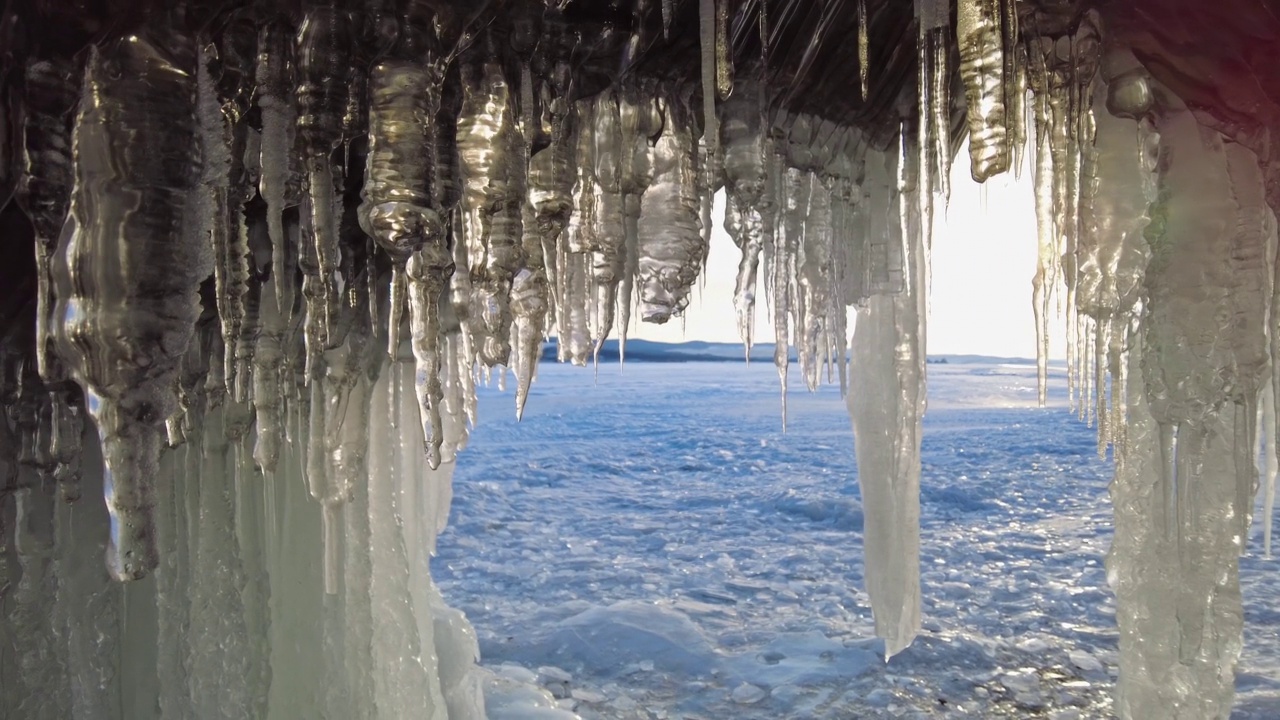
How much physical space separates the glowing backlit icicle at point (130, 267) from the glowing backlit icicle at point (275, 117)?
22 cm

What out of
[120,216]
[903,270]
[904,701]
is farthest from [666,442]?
[120,216]

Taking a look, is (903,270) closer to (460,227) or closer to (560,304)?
(560,304)

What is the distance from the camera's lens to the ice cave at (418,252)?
4.52ft

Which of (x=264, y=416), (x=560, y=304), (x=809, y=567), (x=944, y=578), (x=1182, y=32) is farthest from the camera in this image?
(x=809, y=567)

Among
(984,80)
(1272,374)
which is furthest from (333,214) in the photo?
(1272,374)

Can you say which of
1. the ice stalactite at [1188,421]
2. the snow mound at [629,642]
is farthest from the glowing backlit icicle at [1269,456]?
the snow mound at [629,642]

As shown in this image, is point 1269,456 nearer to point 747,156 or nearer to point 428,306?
point 747,156

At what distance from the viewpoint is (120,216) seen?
1.32 m

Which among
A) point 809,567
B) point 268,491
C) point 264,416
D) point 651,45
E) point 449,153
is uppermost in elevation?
point 651,45

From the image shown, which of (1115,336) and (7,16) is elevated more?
(7,16)

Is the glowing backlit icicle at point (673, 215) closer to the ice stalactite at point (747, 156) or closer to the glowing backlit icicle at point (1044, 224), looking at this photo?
the ice stalactite at point (747, 156)

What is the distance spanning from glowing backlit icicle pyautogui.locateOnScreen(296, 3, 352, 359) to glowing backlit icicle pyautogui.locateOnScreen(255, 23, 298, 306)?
35 mm

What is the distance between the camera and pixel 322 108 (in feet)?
5.27

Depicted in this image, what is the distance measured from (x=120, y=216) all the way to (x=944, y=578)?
8305 millimetres
